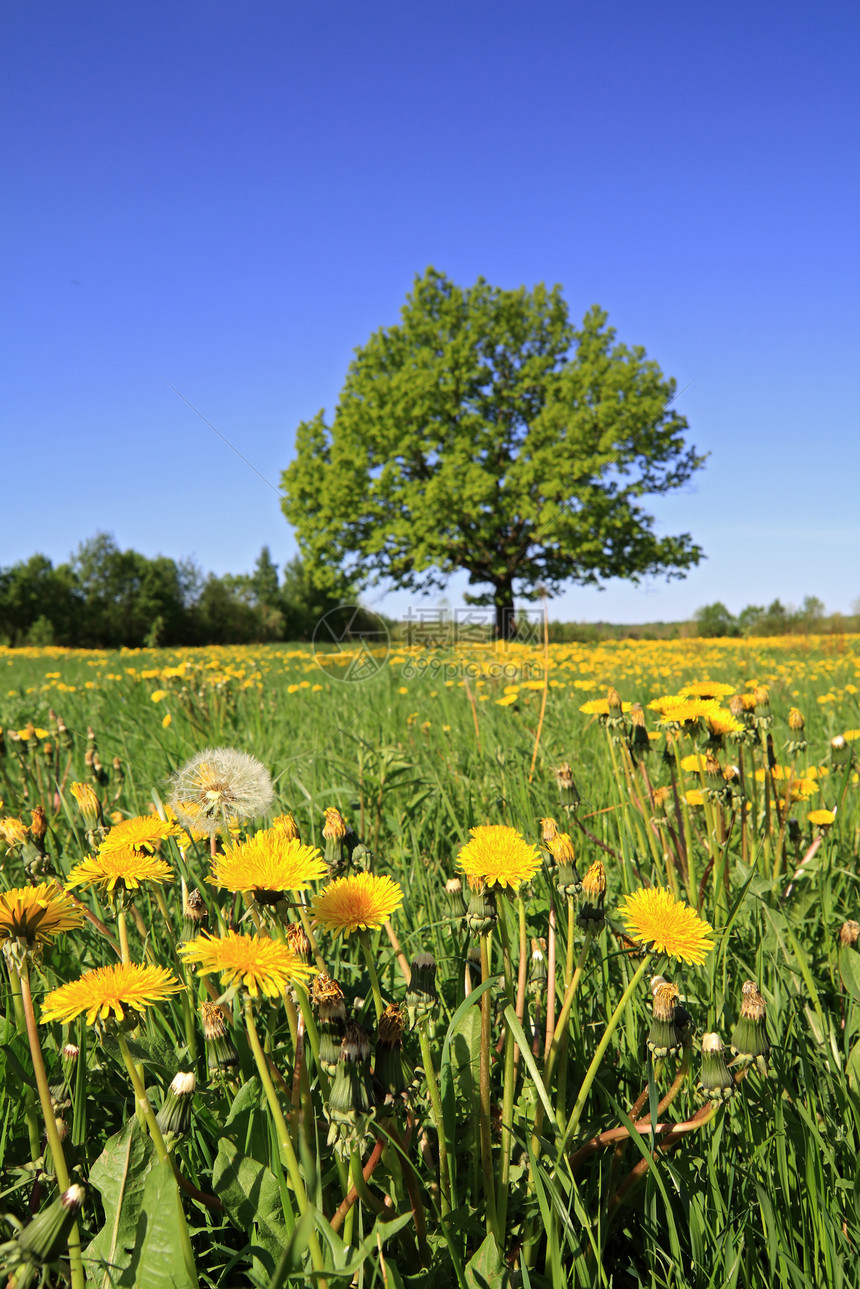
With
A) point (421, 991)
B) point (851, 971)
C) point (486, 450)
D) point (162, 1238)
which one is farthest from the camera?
point (486, 450)

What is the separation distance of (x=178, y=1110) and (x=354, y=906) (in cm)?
25

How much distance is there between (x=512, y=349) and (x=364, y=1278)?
2338 cm

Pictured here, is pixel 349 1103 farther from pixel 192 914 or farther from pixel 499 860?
pixel 192 914

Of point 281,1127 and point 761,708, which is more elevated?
point 761,708

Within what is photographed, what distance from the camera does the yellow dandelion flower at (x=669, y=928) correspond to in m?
0.70

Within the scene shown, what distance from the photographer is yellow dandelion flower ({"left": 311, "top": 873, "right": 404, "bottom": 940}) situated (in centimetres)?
65

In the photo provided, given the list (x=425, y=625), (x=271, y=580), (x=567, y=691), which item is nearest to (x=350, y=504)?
(x=425, y=625)

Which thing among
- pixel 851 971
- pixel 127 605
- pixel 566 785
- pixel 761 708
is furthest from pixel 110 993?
pixel 127 605

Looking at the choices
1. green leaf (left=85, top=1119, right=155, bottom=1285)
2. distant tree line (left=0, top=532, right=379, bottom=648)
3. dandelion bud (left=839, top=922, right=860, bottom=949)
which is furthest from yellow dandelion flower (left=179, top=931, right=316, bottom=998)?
distant tree line (left=0, top=532, right=379, bottom=648)

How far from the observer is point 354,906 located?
66 cm

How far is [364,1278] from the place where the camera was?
2.03ft

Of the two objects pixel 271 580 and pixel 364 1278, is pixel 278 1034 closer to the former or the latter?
pixel 364 1278

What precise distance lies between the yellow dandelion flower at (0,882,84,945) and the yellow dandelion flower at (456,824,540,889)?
40 centimetres

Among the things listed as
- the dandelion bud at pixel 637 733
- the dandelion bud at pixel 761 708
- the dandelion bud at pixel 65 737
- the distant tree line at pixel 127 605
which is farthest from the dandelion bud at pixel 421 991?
the distant tree line at pixel 127 605
